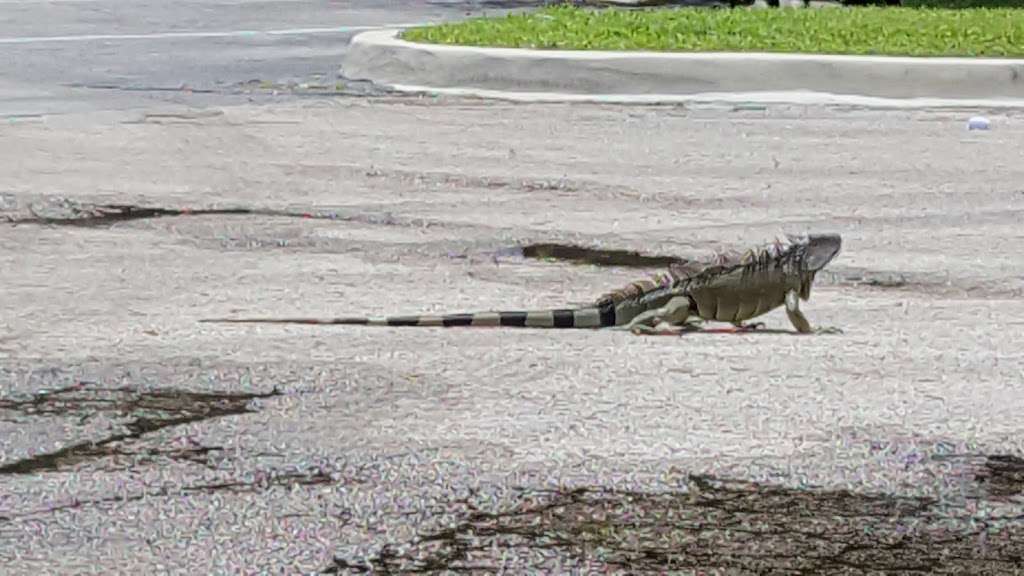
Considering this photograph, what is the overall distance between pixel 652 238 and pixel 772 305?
211 cm

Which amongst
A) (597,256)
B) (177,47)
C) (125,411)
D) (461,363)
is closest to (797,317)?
(461,363)

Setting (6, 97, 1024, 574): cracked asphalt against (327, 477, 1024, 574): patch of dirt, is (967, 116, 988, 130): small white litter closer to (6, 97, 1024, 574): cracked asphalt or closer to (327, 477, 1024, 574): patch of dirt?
(6, 97, 1024, 574): cracked asphalt

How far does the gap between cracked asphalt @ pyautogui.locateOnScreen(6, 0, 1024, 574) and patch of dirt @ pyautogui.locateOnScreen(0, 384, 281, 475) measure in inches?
0.6

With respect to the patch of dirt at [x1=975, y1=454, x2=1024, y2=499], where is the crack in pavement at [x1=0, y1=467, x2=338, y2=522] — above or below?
above

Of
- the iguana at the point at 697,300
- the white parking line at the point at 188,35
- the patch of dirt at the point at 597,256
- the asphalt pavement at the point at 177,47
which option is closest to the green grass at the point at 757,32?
the asphalt pavement at the point at 177,47

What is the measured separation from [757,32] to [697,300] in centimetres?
1016

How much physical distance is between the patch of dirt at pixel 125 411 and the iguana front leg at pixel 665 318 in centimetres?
140

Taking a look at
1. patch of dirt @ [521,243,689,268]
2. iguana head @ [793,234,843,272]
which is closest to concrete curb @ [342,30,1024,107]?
patch of dirt @ [521,243,689,268]

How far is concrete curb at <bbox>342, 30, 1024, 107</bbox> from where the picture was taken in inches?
582

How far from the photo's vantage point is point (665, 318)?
7.13 meters

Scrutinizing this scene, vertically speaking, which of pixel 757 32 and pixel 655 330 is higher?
pixel 655 330

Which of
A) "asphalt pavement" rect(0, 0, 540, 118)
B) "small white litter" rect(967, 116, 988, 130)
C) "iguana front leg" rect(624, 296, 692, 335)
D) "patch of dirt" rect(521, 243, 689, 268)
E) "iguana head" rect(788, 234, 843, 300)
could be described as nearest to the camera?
"iguana front leg" rect(624, 296, 692, 335)

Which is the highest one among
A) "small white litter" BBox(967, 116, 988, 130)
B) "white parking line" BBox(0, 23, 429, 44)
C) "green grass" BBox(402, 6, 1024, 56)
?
"green grass" BBox(402, 6, 1024, 56)

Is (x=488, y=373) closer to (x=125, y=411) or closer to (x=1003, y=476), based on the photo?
(x=125, y=411)
